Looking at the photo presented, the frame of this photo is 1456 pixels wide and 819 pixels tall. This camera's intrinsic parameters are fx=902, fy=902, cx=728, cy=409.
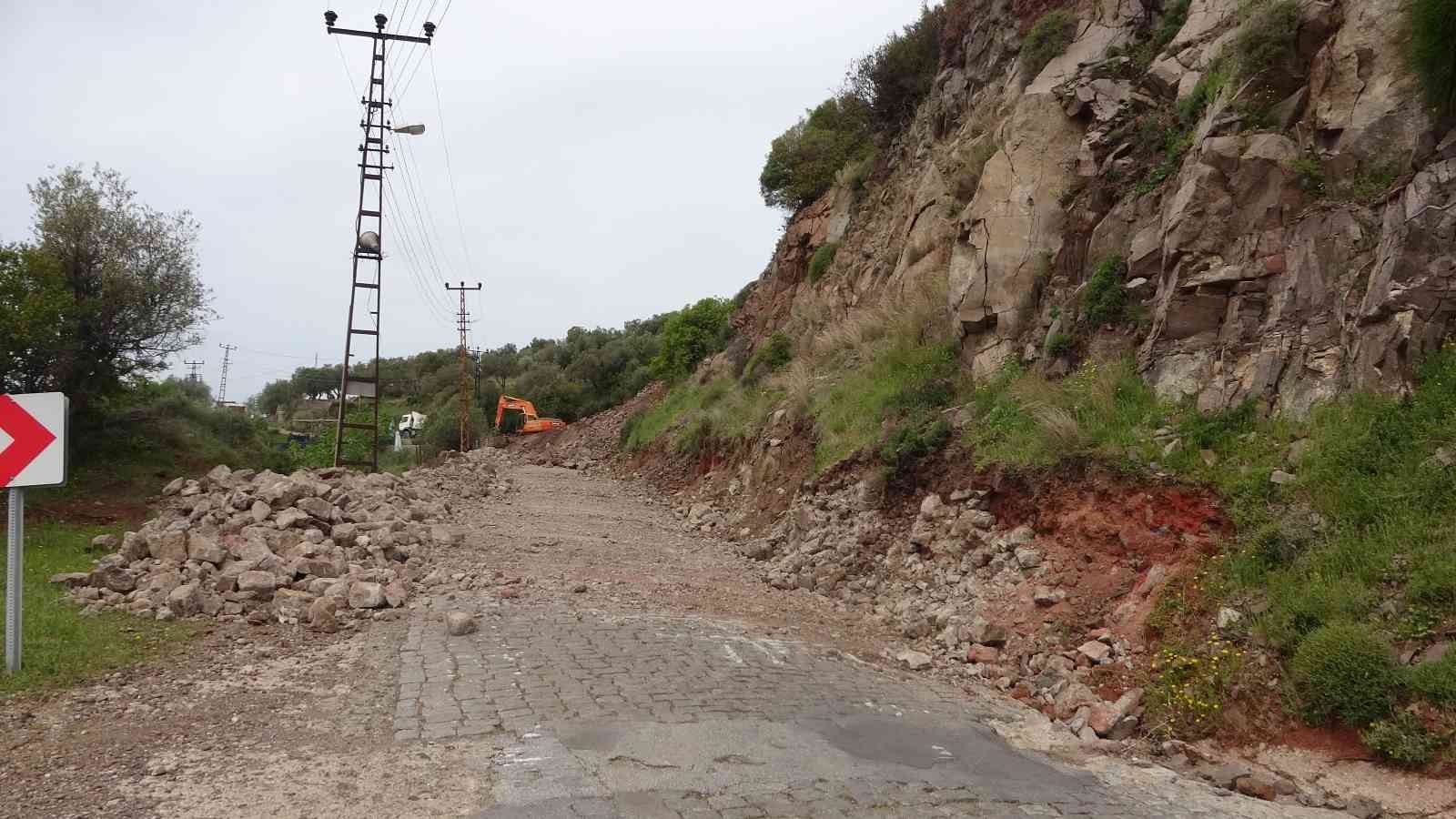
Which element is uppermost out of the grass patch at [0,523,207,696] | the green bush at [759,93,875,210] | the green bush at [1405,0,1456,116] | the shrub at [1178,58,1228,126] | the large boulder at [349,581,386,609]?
the green bush at [759,93,875,210]

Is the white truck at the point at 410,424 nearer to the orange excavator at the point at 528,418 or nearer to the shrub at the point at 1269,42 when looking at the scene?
the orange excavator at the point at 528,418

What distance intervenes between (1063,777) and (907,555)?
5.19 metres

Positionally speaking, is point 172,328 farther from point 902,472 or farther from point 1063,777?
point 1063,777

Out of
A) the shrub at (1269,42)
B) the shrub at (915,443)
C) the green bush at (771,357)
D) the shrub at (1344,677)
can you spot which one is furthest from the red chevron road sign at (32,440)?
the green bush at (771,357)

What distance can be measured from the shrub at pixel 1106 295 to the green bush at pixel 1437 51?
3500mm

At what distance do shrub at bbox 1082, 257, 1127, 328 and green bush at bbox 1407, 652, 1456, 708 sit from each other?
6.22 metres

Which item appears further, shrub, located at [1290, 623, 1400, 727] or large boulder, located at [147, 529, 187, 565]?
large boulder, located at [147, 529, 187, 565]

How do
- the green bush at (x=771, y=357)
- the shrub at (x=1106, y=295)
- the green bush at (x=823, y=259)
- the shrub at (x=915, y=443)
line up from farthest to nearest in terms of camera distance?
the green bush at (x=823, y=259) → the green bush at (x=771, y=357) → the shrub at (x=915, y=443) → the shrub at (x=1106, y=295)

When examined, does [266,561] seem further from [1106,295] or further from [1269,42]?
[1269,42]

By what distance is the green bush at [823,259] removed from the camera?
25.3 m

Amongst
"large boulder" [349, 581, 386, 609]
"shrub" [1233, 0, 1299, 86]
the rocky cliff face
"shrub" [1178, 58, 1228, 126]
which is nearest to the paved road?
"large boulder" [349, 581, 386, 609]

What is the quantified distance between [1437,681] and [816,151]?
89.3ft

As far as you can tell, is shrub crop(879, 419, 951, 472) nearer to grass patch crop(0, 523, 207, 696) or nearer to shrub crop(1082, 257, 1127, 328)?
shrub crop(1082, 257, 1127, 328)

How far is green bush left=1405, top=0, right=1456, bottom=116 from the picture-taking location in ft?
24.7
